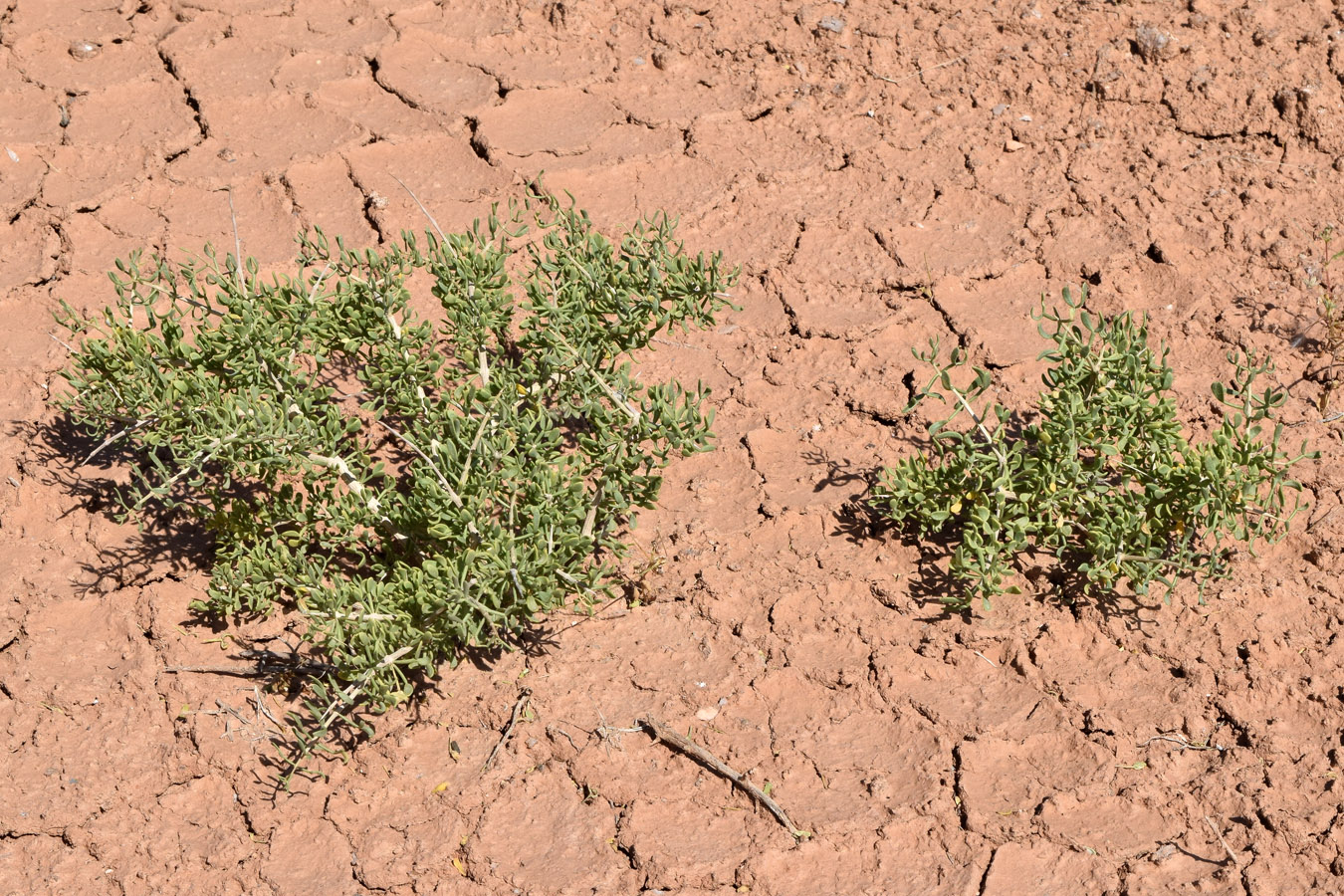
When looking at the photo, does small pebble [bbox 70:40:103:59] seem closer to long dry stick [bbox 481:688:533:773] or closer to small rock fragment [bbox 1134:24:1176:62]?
long dry stick [bbox 481:688:533:773]

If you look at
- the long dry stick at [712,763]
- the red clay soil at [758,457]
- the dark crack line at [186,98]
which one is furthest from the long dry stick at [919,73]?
the long dry stick at [712,763]

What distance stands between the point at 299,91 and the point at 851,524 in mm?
2581

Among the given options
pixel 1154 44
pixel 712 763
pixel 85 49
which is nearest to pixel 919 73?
pixel 1154 44

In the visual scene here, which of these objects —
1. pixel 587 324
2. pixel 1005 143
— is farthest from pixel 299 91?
pixel 1005 143

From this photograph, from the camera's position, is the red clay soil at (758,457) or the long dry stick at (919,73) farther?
the long dry stick at (919,73)

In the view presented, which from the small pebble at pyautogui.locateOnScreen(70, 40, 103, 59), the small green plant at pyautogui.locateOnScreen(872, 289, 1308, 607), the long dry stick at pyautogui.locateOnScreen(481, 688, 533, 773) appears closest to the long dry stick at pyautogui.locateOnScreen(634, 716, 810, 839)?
the long dry stick at pyautogui.locateOnScreen(481, 688, 533, 773)

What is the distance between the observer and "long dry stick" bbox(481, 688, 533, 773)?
10.2 feet

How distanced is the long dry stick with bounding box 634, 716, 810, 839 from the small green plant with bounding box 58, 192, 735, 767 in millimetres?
363

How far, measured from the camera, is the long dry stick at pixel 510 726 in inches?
122

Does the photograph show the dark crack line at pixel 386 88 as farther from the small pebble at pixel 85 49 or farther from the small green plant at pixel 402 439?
the small green plant at pixel 402 439

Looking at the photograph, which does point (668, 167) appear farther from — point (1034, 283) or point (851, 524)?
point (851, 524)

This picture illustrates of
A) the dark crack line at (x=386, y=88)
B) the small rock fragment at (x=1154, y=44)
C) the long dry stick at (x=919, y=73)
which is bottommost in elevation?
the dark crack line at (x=386, y=88)

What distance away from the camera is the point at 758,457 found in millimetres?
3732

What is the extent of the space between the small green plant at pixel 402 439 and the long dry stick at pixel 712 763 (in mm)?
363
